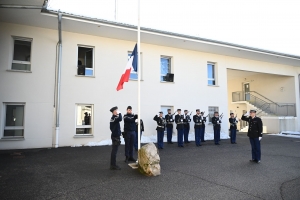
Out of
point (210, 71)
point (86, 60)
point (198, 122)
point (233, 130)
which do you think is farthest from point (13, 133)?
point (210, 71)

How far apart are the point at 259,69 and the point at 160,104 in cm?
1016

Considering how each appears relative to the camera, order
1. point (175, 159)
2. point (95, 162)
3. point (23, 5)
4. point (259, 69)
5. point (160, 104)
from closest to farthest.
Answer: point (95, 162) → point (175, 159) → point (23, 5) → point (160, 104) → point (259, 69)

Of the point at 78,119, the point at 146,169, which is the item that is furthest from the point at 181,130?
the point at 146,169

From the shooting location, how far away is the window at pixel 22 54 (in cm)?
1138

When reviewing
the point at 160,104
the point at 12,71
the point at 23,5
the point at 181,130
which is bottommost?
the point at 181,130

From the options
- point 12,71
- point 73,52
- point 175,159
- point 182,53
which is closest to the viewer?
point 175,159

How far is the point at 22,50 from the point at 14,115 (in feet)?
11.0

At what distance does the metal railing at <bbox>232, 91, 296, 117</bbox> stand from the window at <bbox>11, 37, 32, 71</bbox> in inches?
781

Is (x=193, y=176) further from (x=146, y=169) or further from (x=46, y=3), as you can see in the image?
(x=46, y=3)

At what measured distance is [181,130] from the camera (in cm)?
1239

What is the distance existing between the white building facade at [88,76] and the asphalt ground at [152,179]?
9.92 feet

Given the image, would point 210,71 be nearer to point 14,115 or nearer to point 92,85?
point 92,85

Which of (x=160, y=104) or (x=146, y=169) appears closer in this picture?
(x=146, y=169)

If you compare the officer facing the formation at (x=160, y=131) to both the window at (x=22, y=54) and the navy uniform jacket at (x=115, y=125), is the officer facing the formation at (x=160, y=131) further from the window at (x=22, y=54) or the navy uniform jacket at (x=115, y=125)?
the window at (x=22, y=54)
